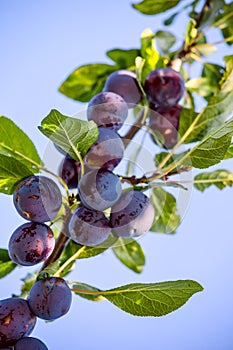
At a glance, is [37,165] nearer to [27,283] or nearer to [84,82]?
[27,283]

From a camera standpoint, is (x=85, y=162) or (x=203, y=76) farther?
(x=203, y=76)

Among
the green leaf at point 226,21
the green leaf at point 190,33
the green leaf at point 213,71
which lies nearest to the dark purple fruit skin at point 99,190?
the green leaf at point 190,33

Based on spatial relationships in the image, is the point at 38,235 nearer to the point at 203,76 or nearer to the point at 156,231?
the point at 156,231

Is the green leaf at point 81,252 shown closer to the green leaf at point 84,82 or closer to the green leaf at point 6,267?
the green leaf at point 6,267

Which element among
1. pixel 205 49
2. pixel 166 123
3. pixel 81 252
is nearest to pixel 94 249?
pixel 81 252

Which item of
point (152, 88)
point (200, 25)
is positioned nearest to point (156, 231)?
point (152, 88)
